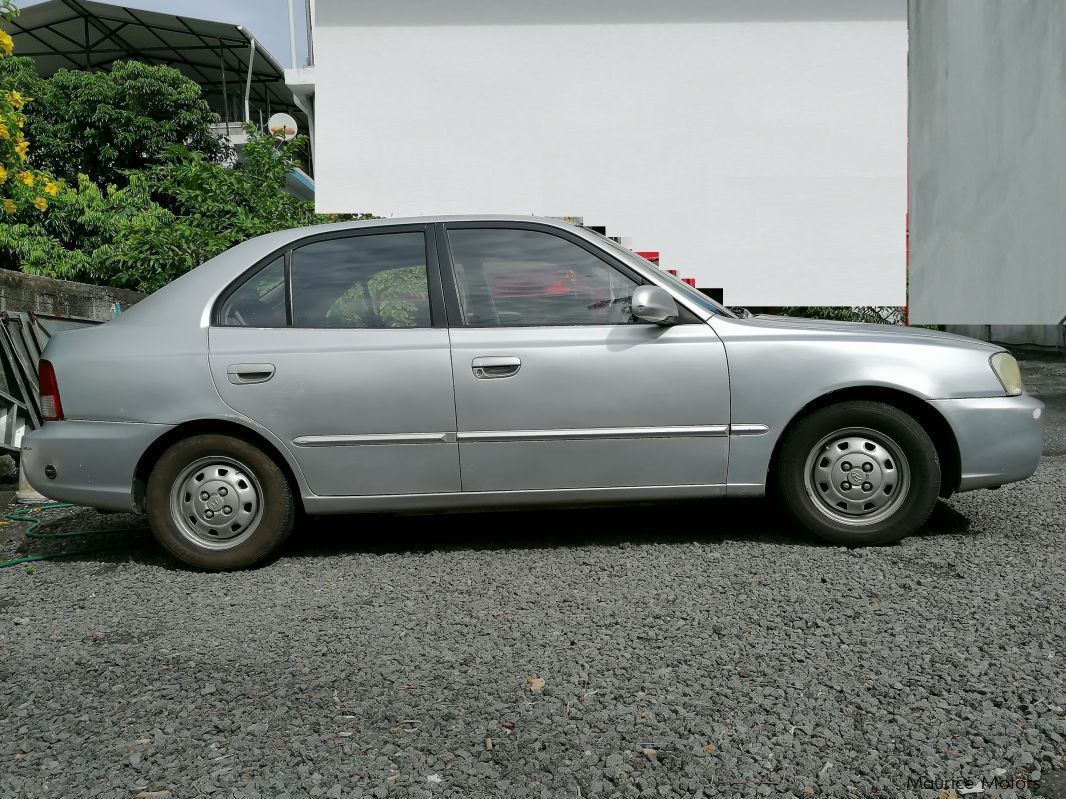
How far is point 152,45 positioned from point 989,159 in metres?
26.1

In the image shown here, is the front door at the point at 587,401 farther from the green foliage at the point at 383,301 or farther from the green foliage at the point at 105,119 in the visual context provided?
the green foliage at the point at 105,119

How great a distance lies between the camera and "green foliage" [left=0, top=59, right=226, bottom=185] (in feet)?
69.9

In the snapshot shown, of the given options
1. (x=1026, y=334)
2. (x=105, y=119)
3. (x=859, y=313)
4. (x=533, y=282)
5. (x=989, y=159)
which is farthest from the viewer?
(x=105, y=119)

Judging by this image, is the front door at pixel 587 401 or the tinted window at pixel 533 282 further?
the tinted window at pixel 533 282

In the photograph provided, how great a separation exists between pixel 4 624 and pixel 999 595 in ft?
13.2

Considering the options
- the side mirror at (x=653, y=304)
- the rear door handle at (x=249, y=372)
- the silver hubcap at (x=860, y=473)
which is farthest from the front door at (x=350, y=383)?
the silver hubcap at (x=860, y=473)

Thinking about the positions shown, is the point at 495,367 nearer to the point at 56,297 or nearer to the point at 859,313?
the point at 56,297

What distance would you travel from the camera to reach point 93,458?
4.52 meters

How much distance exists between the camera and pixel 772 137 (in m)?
10.2

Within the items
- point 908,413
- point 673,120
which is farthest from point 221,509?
point 673,120

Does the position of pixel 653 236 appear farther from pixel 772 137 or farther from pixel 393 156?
pixel 393 156

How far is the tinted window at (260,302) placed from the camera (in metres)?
4.60

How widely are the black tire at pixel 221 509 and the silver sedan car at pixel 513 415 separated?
1 centimetres

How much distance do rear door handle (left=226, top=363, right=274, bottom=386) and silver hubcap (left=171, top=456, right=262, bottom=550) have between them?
384 millimetres
